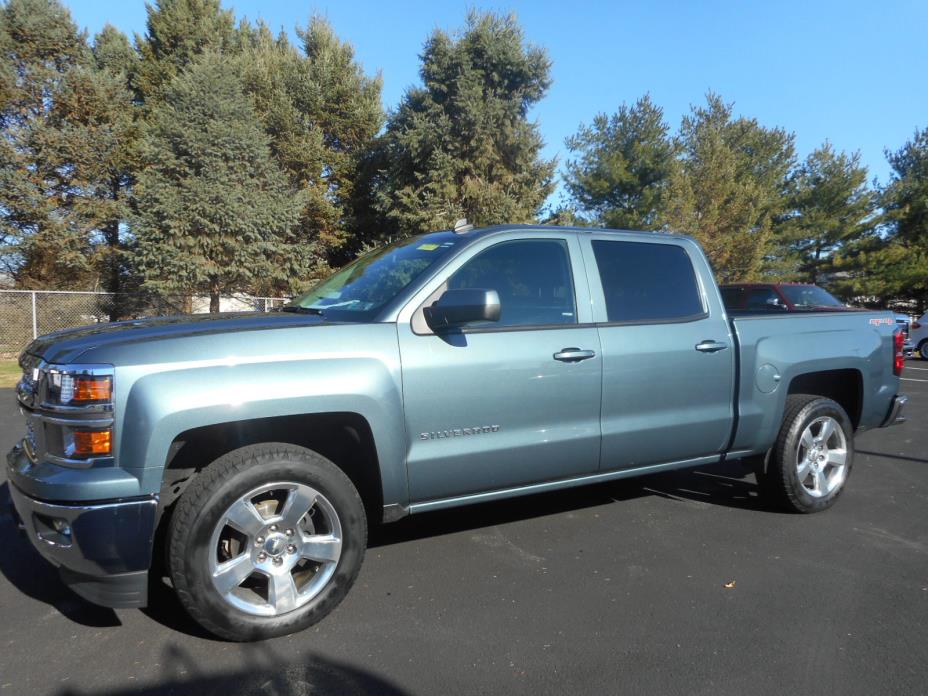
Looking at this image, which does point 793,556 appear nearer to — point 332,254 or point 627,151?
point 332,254

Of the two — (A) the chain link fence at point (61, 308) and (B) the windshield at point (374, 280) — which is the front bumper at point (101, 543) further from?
(A) the chain link fence at point (61, 308)

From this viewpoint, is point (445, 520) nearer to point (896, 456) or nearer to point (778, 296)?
point (896, 456)

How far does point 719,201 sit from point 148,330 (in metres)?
27.7

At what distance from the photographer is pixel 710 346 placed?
406cm

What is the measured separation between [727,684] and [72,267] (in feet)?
73.1

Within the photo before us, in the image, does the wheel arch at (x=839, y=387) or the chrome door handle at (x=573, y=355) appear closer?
the chrome door handle at (x=573, y=355)

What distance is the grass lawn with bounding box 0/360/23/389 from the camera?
1117 centimetres

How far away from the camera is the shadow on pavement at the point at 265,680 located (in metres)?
2.51

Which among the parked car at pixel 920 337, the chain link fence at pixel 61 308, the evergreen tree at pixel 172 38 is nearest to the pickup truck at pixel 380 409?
the chain link fence at pixel 61 308

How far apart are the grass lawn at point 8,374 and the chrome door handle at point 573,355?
10.3 m

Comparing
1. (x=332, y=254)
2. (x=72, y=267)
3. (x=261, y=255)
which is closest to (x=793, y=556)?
(x=261, y=255)

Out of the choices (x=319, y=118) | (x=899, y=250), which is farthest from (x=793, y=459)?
(x=899, y=250)

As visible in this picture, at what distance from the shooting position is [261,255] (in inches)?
716

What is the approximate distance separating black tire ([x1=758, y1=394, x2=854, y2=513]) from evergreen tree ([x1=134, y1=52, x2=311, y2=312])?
15.5 metres
